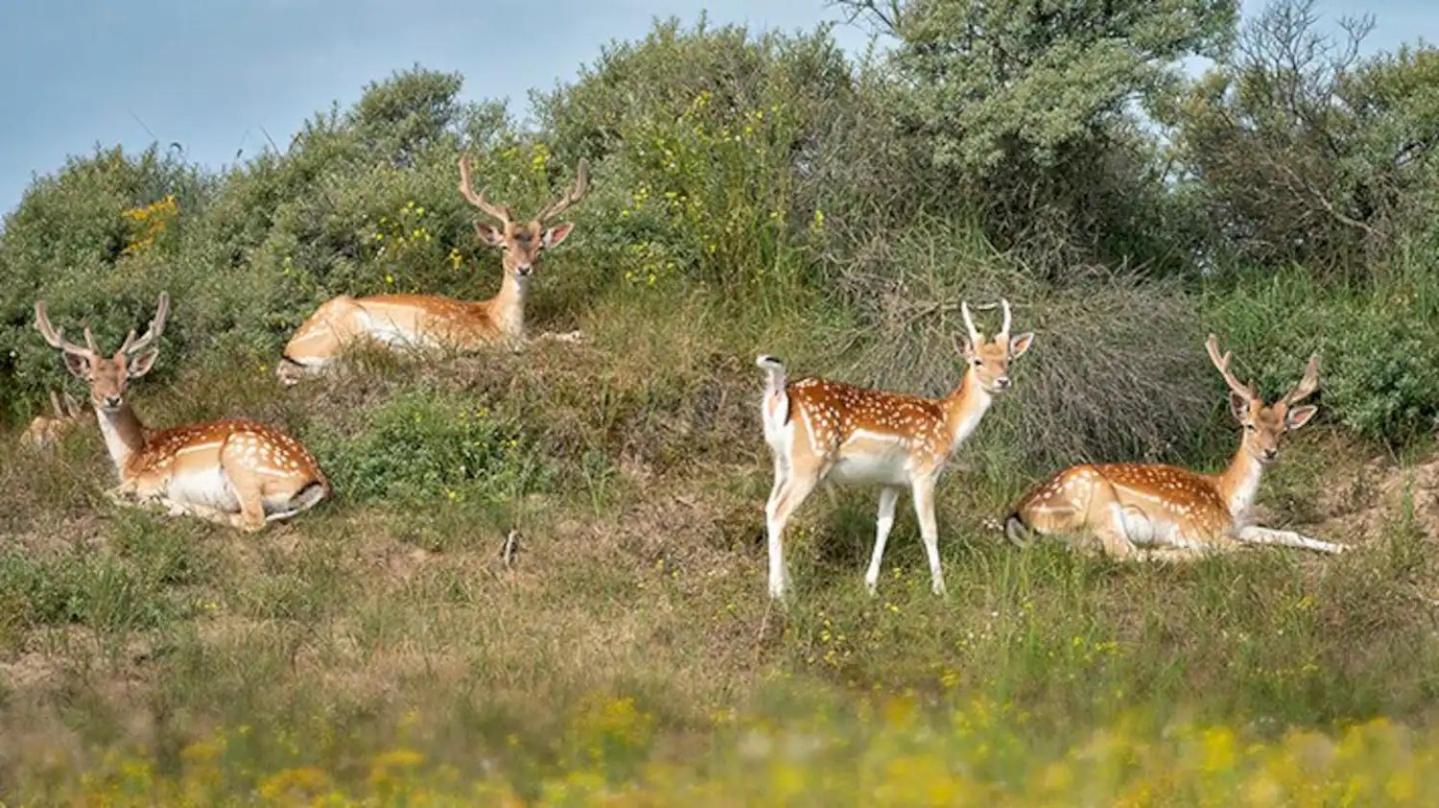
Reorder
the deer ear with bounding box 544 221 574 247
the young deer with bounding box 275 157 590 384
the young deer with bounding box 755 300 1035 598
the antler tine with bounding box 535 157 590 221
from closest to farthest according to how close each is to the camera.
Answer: the young deer with bounding box 755 300 1035 598 < the young deer with bounding box 275 157 590 384 < the deer ear with bounding box 544 221 574 247 < the antler tine with bounding box 535 157 590 221

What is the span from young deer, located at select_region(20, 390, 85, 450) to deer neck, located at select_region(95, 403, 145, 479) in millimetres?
1193

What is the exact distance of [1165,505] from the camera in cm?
1285

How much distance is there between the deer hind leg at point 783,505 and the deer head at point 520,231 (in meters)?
4.09

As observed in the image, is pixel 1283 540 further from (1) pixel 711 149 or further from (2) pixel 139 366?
(2) pixel 139 366

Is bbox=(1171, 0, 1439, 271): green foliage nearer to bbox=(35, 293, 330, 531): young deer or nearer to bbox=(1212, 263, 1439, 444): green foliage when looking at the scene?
bbox=(1212, 263, 1439, 444): green foliage

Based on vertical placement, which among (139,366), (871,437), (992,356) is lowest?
(871,437)

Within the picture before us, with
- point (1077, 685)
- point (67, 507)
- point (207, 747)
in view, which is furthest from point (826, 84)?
point (207, 747)

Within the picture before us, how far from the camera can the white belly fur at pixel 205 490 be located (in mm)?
13180

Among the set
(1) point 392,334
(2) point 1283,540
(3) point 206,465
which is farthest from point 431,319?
(2) point 1283,540

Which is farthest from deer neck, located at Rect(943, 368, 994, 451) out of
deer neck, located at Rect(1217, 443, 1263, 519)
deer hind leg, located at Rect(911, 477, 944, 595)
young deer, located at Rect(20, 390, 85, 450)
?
young deer, located at Rect(20, 390, 85, 450)

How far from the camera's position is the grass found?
27.5ft

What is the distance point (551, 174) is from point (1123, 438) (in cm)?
605

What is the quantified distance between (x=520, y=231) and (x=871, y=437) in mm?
4359

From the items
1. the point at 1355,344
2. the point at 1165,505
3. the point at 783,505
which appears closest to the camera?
the point at 783,505
